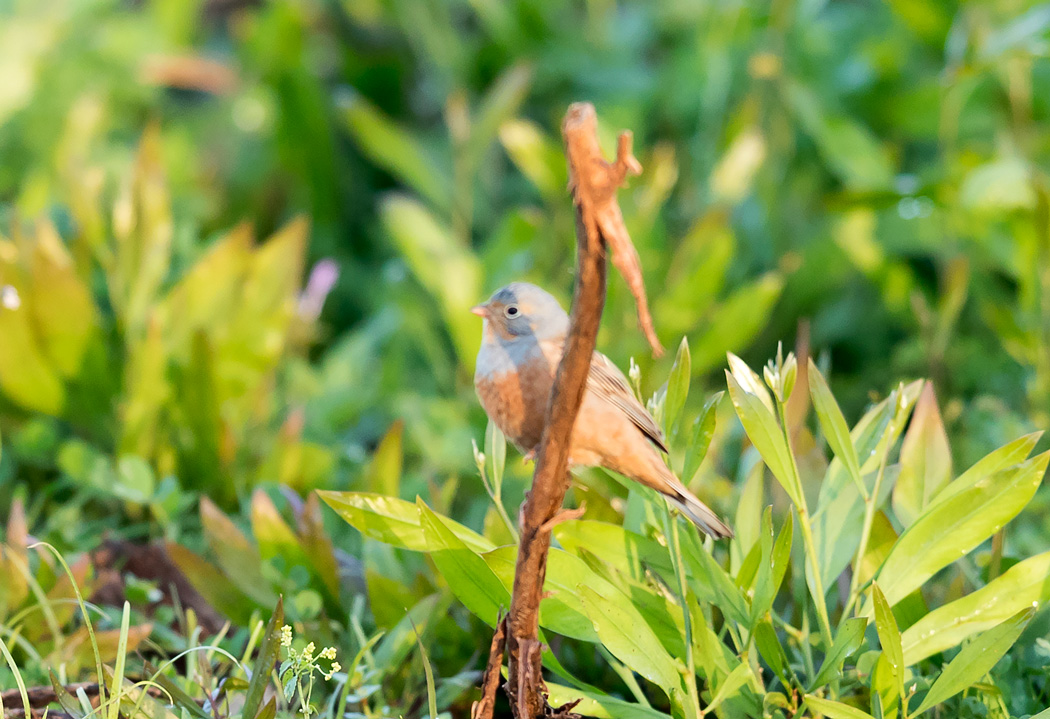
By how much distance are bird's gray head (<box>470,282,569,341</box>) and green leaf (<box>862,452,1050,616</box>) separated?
562 millimetres

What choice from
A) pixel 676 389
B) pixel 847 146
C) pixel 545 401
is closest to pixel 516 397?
pixel 545 401

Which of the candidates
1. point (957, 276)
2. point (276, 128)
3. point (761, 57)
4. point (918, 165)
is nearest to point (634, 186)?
point (761, 57)

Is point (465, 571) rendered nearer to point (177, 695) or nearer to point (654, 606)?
point (654, 606)

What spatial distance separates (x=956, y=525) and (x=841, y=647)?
9.7 inches

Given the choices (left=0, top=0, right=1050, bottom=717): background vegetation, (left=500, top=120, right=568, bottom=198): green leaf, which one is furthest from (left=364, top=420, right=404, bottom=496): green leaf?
(left=500, top=120, right=568, bottom=198): green leaf

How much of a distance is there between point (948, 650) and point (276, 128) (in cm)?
318

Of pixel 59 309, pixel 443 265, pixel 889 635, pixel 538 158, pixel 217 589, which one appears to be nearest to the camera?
pixel 889 635

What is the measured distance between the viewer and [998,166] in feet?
8.11

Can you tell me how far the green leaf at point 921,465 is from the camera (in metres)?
1.44

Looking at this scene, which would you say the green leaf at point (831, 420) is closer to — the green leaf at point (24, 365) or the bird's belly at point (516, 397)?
the bird's belly at point (516, 397)

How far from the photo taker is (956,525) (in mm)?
1239

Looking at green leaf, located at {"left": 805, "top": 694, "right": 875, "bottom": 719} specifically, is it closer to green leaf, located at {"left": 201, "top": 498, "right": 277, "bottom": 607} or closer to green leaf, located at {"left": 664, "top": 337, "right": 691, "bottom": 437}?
green leaf, located at {"left": 664, "top": 337, "right": 691, "bottom": 437}

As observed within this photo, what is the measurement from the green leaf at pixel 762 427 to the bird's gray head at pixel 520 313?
243 mm

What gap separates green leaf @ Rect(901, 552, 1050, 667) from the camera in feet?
4.06
